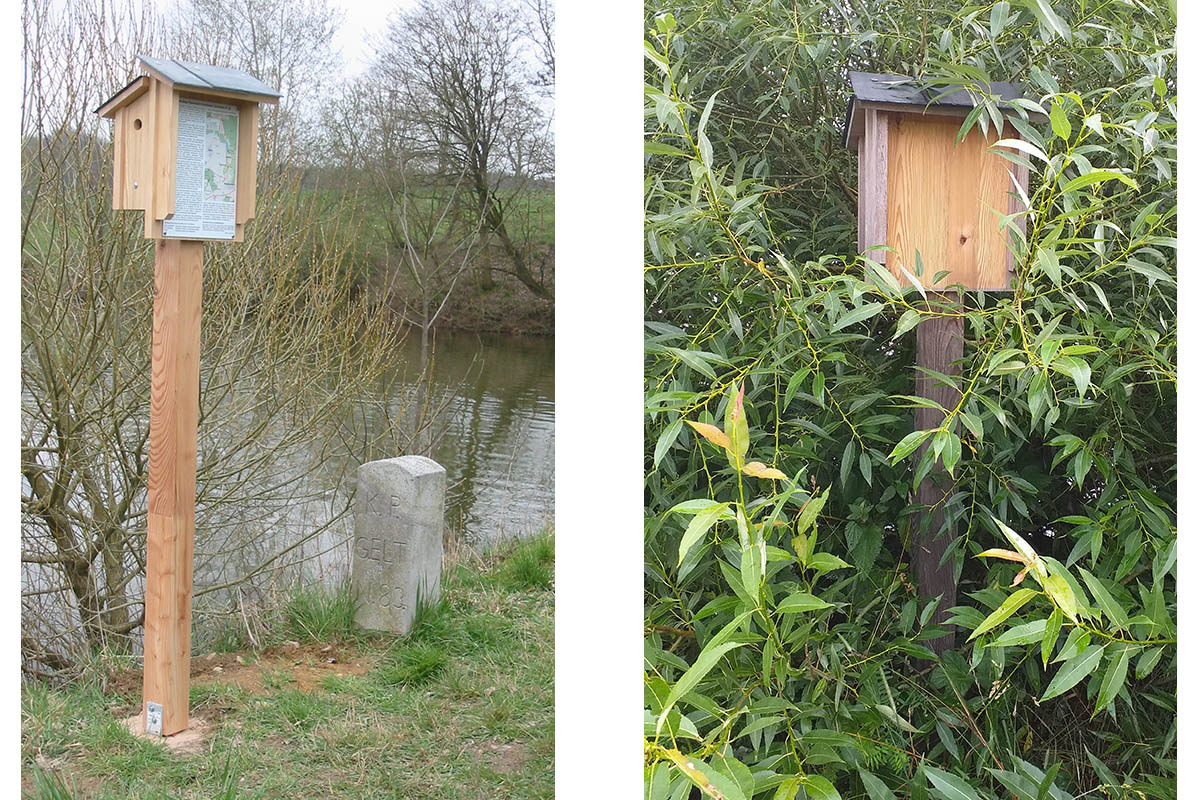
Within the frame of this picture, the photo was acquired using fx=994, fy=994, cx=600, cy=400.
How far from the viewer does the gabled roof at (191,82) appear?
1.92m

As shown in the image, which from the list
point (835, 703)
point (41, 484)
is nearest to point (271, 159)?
point (41, 484)

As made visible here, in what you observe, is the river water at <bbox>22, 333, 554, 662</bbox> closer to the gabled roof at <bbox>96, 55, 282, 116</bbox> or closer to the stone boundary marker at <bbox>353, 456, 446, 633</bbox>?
the stone boundary marker at <bbox>353, 456, 446, 633</bbox>

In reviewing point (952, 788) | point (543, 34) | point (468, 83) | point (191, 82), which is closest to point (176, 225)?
point (191, 82)

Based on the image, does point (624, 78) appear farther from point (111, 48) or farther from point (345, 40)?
point (345, 40)

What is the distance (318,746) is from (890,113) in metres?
1.81

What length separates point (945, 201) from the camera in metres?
1.23

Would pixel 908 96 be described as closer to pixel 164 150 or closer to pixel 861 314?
pixel 861 314

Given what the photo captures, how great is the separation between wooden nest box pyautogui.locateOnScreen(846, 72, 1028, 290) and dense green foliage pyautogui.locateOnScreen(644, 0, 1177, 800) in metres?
0.05

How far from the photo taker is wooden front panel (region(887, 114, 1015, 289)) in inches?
47.8

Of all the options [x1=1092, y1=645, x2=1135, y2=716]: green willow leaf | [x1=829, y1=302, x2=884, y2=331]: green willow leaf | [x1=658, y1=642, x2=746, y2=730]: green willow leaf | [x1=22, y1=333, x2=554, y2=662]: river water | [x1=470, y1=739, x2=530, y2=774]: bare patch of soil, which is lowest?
[x1=470, y1=739, x2=530, y2=774]: bare patch of soil

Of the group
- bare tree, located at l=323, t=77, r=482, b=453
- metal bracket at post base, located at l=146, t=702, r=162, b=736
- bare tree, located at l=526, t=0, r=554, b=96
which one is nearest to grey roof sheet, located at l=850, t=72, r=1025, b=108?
metal bracket at post base, located at l=146, t=702, r=162, b=736

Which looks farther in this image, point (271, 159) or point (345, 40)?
point (345, 40)

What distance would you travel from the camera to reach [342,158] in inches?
206

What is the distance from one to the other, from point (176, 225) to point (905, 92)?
1.41 meters
